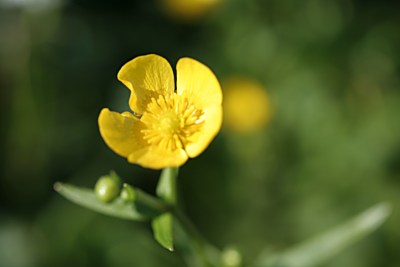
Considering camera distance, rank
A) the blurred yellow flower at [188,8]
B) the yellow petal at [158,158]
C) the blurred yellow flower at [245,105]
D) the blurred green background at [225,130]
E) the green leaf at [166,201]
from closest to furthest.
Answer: the yellow petal at [158,158] < the green leaf at [166,201] < the blurred green background at [225,130] < the blurred yellow flower at [245,105] < the blurred yellow flower at [188,8]

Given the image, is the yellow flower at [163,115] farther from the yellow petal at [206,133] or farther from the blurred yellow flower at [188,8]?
the blurred yellow flower at [188,8]

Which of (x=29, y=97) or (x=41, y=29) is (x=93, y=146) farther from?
(x=41, y=29)

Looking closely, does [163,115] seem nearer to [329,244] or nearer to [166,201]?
[166,201]

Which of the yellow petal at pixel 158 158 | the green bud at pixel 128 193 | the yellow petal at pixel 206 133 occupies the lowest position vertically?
the green bud at pixel 128 193

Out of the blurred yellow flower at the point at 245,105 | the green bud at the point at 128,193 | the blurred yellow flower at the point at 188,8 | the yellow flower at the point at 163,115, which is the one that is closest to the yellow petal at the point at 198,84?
the yellow flower at the point at 163,115

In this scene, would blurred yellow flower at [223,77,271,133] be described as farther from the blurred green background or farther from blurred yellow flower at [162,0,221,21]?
blurred yellow flower at [162,0,221,21]

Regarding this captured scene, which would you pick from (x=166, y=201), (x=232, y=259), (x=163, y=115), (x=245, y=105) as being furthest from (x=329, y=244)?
(x=245, y=105)
